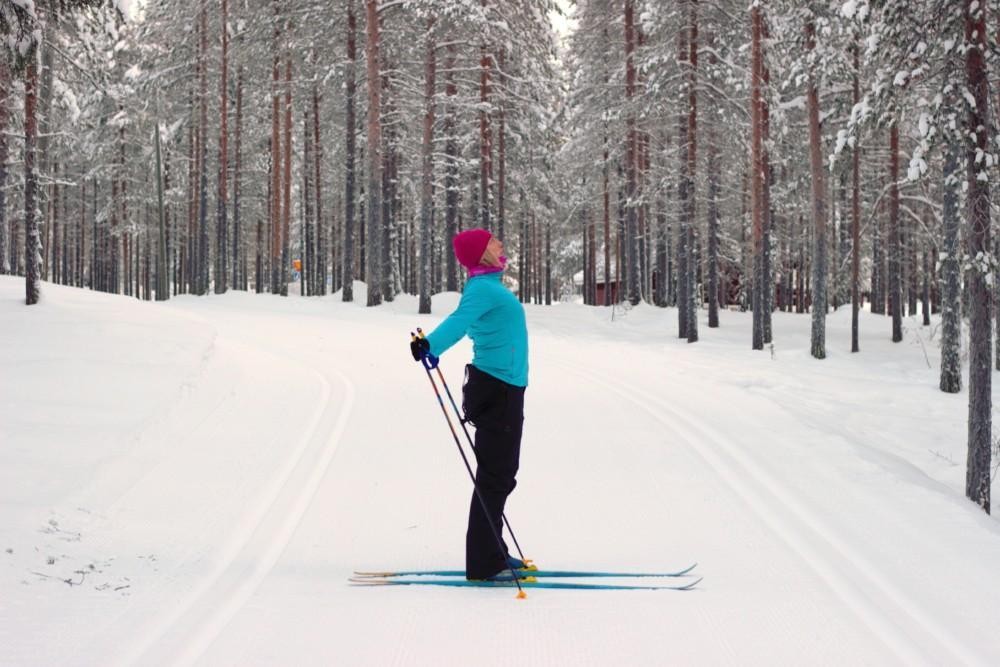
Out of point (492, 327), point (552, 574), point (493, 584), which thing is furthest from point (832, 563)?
point (492, 327)

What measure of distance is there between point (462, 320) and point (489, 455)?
0.89 metres

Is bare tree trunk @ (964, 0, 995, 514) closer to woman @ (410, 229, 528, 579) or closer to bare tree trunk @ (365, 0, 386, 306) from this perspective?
woman @ (410, 229, 528, 579)

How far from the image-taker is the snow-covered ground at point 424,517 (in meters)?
4.11

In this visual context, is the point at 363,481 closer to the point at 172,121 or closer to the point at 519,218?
the point at 172,121

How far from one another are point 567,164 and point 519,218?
6197mm

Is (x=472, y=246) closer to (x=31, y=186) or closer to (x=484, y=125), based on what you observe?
(x=31, y=186)

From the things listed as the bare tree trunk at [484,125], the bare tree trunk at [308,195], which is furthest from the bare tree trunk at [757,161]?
the bare tree trunk at [308,195]

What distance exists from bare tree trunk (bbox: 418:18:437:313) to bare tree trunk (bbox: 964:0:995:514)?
16.9 m

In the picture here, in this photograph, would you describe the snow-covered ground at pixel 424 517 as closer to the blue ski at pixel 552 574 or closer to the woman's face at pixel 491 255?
the blue ski at pixel 552 574

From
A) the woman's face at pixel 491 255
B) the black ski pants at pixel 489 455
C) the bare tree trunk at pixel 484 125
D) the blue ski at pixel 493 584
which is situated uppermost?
the bare tree trunk at pixel 484 125

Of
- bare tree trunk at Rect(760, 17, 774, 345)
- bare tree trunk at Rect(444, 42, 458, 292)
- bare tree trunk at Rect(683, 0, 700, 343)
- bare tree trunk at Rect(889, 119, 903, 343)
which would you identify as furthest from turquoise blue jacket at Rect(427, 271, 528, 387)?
bare tree trunk at Rect(889, 119, 903, 343)

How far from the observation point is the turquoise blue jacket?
487 cm

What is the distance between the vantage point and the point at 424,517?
20.8ft

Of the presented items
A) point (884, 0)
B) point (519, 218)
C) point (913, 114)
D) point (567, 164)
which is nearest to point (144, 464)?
point (884, 0)
